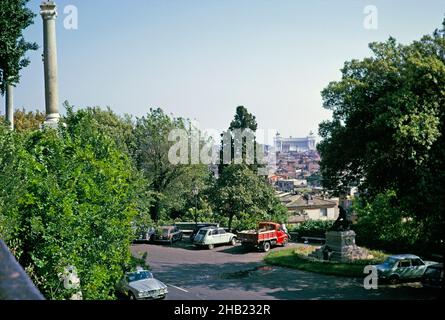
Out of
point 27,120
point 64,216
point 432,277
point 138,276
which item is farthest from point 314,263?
point 27,120

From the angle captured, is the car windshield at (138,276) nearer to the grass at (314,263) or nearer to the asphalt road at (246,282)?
the asphalt road at (246,282)

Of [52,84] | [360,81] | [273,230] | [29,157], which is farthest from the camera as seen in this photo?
[273,230]

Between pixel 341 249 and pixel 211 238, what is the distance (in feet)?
34.5

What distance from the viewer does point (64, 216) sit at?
11781 mm

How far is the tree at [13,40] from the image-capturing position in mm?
22000

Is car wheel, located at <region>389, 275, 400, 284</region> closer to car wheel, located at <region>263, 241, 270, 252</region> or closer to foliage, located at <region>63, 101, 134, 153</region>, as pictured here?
car wheel, located at <region>263, 241, 270, 252</region>

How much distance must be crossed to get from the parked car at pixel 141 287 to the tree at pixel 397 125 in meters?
11.4

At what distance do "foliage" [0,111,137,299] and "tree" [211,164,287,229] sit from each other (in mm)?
26326

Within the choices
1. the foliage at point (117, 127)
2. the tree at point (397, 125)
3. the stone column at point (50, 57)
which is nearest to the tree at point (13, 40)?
the stone column at point (50, 57)

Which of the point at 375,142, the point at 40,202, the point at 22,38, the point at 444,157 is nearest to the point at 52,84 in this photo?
the point at 22,38

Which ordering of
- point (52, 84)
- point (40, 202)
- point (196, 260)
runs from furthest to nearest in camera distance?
point (196, 260), point (52, 84), point (40, 202)
